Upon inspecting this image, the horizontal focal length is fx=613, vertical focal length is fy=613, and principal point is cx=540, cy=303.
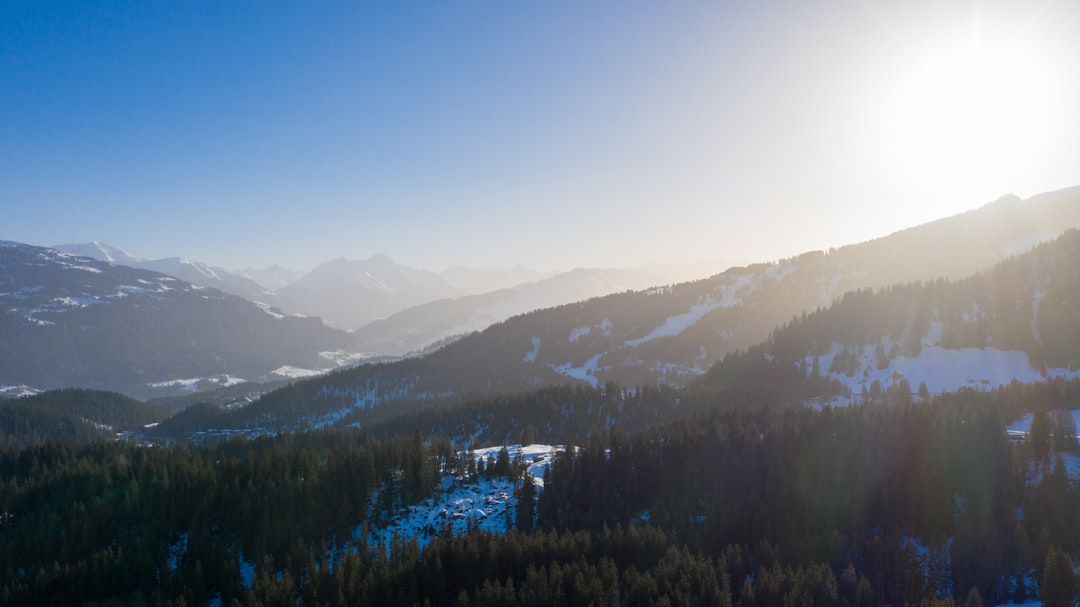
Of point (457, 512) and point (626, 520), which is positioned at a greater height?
point (457, 512)

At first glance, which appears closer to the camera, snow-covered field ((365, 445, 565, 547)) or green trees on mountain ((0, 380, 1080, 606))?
green trees on mountain ((0, 380, 1080, 606))

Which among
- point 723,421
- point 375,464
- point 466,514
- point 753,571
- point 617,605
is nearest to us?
point 617,605

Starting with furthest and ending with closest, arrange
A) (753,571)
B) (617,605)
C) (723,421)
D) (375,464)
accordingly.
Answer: (723,421) → (375,464) → (753,571) → (617,605)

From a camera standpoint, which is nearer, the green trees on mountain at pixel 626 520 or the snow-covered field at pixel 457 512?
the green trees on mountain at pixel 626 520

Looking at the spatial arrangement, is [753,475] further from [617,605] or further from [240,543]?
[240,543]

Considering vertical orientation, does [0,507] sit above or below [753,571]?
above

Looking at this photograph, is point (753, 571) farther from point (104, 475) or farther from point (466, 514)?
point (104, 475)

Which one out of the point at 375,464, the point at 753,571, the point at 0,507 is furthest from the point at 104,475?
the point at 753,571

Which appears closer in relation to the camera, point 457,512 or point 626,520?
point 457,512

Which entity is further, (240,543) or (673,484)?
(673,484)

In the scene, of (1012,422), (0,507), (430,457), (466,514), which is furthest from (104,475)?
(1012,422)
